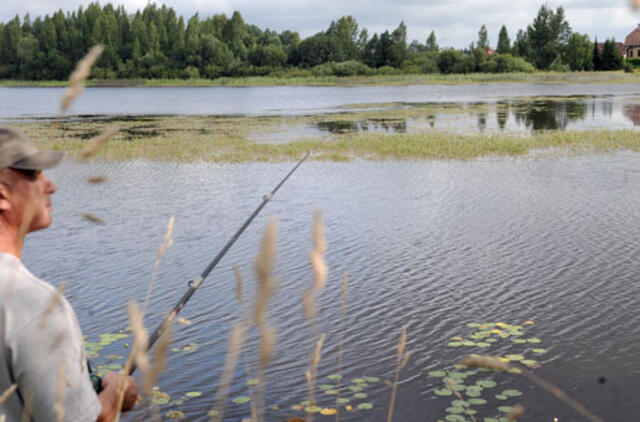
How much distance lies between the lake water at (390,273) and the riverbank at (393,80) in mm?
71505

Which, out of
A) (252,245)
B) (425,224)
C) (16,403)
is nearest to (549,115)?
(425,224)

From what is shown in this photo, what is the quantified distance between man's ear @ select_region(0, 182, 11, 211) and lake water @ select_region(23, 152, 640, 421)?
1.00ft

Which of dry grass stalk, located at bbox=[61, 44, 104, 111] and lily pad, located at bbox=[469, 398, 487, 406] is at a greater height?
dry grass stalk, located at bbox=[61, 44, 104, 111]

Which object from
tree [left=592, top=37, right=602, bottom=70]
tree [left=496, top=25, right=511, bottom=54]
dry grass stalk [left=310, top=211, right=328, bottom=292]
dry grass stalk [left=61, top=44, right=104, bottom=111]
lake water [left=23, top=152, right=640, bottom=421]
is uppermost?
tree [left=496, top=25, right=511, bottom=54]

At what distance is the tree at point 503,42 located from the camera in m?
121

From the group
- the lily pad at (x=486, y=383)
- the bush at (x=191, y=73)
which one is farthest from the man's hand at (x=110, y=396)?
the bush at (x=191, y=73)

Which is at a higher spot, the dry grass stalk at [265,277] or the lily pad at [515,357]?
the dry grass stalk at [265,277]

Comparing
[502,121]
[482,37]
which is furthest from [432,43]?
[502,121]

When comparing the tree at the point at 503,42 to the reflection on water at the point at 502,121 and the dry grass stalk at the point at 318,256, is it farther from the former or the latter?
the dry grass stalk at the point at 318,256

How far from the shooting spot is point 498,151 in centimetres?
1992

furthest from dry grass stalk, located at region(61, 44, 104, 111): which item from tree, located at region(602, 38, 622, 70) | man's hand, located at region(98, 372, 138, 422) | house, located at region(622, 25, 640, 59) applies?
house, located at region(622, 25, 640, 59)

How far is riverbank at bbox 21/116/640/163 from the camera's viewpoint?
19.5m

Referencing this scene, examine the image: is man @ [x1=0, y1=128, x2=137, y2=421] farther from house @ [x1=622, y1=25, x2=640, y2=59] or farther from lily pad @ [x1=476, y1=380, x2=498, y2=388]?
house @ [x1=622, y1=25, x2=640, y2=59]

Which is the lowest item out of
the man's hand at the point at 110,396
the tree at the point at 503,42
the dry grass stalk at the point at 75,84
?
the man's hand at the point at 110,396
